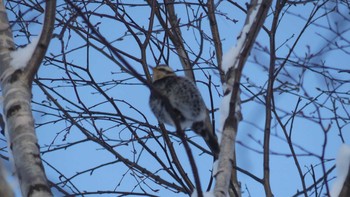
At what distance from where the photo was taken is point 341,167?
215cm

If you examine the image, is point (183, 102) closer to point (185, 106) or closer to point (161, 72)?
point (185, 106)

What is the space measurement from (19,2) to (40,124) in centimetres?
112

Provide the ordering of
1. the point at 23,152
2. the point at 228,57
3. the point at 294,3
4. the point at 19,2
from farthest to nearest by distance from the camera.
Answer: the point at 294,3, the point at 19,2, the point at 228,57, the point at 23,152

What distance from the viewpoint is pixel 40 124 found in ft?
15.7

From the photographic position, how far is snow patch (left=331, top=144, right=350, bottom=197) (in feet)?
6.81

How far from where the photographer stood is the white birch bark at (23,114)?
204cm

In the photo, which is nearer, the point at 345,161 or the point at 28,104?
the point at 345,161

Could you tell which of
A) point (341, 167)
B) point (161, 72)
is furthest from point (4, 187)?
point (161, 72)

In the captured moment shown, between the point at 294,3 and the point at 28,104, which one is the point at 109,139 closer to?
the point at 294,3

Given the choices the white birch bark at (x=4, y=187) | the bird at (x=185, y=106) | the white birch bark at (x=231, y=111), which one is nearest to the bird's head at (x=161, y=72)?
the bird at (x=185, y=106)

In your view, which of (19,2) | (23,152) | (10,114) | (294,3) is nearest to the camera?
(23,152)

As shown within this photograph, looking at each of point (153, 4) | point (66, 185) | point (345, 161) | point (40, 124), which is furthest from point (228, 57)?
point (40, 124)

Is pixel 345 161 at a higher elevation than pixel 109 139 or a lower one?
lower

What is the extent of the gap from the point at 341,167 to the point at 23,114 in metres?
1.27
